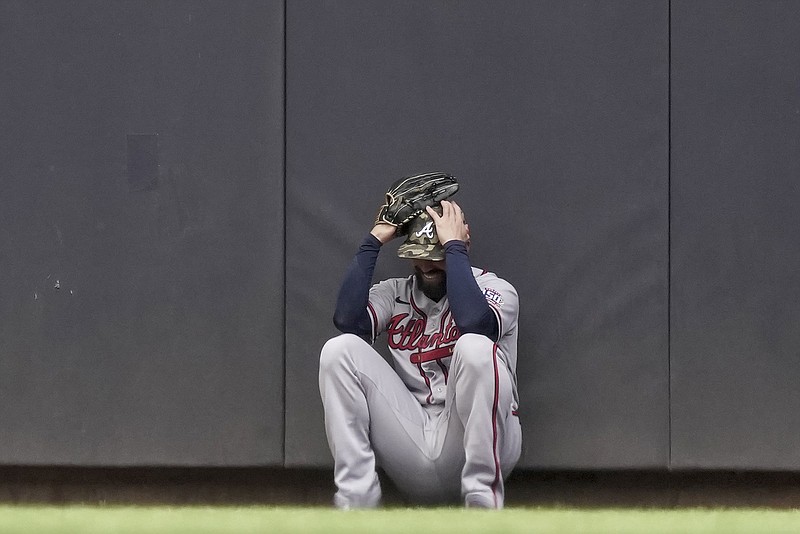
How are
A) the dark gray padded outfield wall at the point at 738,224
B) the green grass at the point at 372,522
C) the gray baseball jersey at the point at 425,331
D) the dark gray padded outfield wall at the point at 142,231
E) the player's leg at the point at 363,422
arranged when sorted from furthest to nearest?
the dark gray padded outfield wall at the point at 142,231 < the dark gray padded outfield wall at the point at 738,224 < the gray baseball jersey at the point at 425,331 < the player's leg at the point at 363,422 < the green grass at the point at 372,522

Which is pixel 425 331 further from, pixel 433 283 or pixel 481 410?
pixel 481 410

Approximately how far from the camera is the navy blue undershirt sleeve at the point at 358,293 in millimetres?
3525

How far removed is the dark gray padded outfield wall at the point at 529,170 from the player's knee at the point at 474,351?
0.65 metres

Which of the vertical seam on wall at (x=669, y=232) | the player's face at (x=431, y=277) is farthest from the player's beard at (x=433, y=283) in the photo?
the vertical seam on wall at (x=669, y=232)

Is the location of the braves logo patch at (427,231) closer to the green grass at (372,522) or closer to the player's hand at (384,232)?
the player's hand at (384,232)

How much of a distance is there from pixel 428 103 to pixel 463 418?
126cm

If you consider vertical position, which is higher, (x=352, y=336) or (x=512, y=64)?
(x=512, y=64)

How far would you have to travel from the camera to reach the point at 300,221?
3938 mm

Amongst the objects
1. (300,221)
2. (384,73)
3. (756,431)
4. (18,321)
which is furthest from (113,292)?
(756,431)

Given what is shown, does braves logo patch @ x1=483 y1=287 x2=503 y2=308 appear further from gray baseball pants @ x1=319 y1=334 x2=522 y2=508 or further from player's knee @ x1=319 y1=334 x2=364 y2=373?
player's knee @ x1=319 y1=334 x2=364 y2=373

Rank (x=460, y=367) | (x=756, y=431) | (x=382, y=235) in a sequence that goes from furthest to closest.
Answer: (x=756, y=431), (x=382, y=235), (x=460, y=367)

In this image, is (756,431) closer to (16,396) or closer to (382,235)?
(382,235)

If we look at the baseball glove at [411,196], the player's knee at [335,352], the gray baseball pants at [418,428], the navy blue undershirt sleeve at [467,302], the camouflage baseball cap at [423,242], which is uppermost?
the baseball glove at [411,196]

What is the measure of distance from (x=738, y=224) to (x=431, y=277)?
3.84 ft
